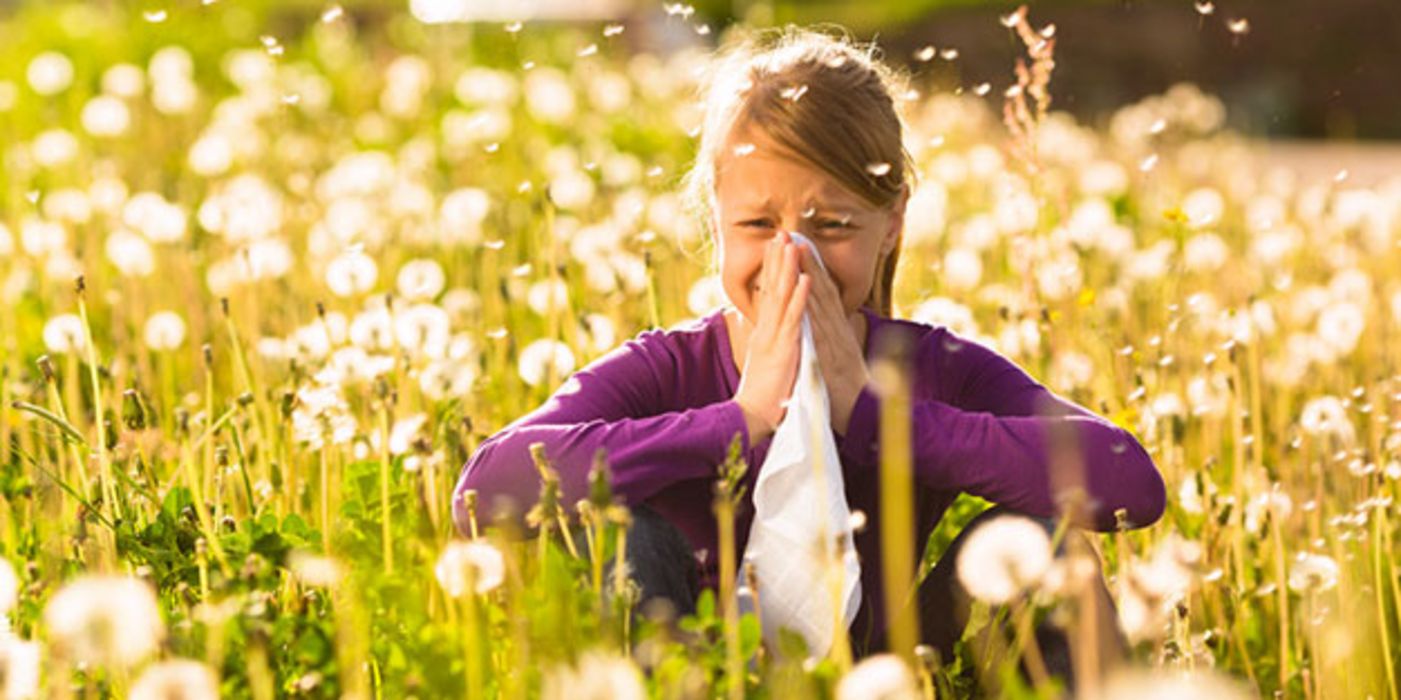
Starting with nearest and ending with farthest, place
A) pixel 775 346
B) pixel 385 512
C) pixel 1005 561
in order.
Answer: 1. pixel 1005 561
2. pixel 385 512
3. pixel 775 346

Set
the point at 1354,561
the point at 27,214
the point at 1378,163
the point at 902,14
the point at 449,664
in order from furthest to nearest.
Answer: the point at 902,14, the point at 1378,163, the point at 27,214, the point at 1354,561, the point at 449,664

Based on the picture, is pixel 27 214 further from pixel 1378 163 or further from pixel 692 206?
pixel 1378 163

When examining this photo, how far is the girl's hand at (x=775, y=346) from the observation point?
7.03ft

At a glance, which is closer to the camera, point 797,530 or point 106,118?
point 797,530

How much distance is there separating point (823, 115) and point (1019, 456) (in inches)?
18.9

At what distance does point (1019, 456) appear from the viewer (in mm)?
2146

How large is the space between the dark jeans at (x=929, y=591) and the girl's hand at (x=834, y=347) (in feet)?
0.66

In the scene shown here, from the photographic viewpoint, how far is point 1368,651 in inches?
96.0

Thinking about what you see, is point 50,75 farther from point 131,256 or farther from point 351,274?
point 351,274

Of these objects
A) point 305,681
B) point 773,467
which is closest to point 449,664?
point 305,681

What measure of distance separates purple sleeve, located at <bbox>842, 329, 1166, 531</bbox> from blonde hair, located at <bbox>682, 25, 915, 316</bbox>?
0.98ft

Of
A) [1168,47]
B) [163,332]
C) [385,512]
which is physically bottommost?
[385,512]

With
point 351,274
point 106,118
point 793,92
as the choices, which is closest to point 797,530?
point 793,92

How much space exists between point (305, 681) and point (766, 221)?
79 cm
